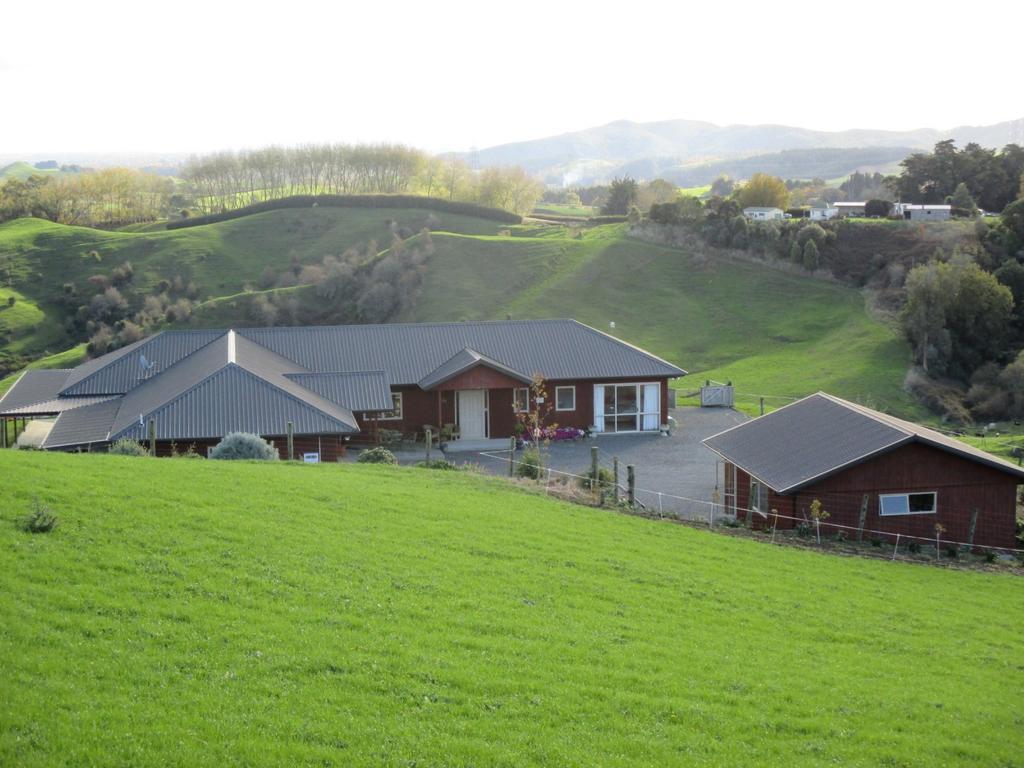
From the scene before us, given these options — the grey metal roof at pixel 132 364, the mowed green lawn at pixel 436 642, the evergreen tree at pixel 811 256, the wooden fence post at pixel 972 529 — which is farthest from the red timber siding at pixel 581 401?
the evergreen tree at pixel 811 256

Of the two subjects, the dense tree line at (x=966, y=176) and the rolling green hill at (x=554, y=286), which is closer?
the rolling green hill at (x=554, y=286)

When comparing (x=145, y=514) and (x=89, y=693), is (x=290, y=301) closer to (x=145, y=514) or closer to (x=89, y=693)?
(x=145, y=514)

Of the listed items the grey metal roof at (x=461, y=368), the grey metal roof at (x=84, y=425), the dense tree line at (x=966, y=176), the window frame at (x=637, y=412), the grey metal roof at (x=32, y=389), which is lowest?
the window frame at (x=637, y=412)

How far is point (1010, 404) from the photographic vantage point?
46.2 metres

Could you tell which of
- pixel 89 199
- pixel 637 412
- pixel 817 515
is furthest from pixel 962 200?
pixel 89 199

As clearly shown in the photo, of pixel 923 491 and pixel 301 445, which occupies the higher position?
pixel 301 445

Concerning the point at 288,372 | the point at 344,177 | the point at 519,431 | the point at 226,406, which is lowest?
the point at 519,431

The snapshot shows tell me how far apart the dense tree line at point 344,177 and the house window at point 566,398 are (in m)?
66.8

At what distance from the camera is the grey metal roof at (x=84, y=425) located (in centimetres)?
2924

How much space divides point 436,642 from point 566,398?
27.8m

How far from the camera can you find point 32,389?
38344 millimetres

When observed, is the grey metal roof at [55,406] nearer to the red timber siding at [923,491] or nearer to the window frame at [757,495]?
the window frame at [757,495]

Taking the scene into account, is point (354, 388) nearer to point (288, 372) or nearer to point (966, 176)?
point (288, 372)

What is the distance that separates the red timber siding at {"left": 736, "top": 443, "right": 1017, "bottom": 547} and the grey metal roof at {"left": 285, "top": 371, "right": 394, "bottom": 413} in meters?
15.7
